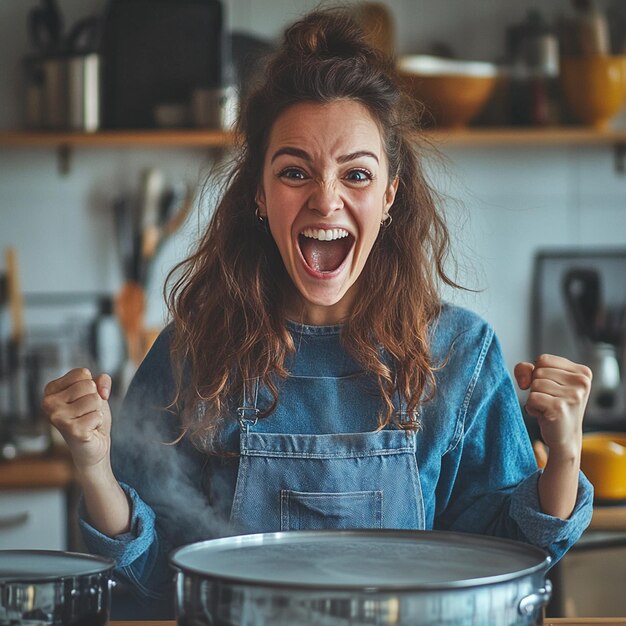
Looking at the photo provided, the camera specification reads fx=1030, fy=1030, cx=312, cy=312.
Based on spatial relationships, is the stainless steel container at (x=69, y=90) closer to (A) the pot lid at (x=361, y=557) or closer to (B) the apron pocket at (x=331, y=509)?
(B) the apron pocket at (x=331, y=509)

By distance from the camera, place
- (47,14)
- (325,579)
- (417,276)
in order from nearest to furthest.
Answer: (325,579)
(417,276)
(47,14)

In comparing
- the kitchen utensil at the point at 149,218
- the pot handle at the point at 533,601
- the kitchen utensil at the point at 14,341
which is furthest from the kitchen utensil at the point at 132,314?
the pot handle at the point at 533,601

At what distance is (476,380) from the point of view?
1.40 m

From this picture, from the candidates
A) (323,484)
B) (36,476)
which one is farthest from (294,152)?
(36,476)

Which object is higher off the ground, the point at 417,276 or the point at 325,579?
the point at 417,276

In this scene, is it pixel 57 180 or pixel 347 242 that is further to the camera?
pixel 57 180

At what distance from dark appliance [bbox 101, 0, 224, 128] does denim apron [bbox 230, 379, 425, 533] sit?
5.67 ft

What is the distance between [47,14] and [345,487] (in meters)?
1.96

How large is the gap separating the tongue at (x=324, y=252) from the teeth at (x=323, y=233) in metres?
0.03

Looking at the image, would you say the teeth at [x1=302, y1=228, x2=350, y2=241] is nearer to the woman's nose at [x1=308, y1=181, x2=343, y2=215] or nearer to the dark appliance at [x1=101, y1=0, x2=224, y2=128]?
the woman's nose at [x1=308, y1=181, x2=343, y2=215]

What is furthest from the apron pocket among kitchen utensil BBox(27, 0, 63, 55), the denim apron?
kitchen utensil BBox(27, 0, 63, 55)

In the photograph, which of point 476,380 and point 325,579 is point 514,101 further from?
point 325,579

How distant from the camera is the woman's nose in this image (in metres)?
1.33

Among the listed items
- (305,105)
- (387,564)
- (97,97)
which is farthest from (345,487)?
(97,97)
